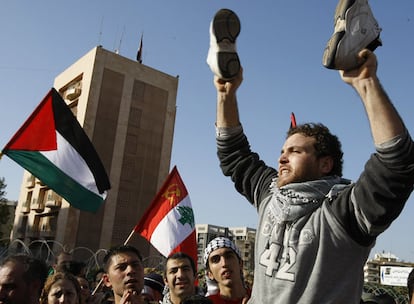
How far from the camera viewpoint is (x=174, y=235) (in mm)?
8102

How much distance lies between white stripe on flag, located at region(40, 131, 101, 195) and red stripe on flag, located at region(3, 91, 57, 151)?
0.10m

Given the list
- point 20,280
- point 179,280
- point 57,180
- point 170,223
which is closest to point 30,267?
point 20,280

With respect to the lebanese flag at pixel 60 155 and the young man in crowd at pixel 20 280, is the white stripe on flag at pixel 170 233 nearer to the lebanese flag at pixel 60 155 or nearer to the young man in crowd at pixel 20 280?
the lebanese flag at pixel 60 155

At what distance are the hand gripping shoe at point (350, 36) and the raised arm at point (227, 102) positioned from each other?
0.84m

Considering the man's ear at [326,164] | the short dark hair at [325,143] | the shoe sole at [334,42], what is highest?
the shoe sole at [334,42]

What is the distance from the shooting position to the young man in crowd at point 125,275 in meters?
3.96

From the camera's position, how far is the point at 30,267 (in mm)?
3449

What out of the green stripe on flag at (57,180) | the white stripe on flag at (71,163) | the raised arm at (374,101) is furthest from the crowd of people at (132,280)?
the white stripe on flag at (71,163)

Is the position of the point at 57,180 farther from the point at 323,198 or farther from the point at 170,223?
the point at 323,198

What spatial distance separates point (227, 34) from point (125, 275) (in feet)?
8.80

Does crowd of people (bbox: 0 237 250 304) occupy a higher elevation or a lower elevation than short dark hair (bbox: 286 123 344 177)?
lower

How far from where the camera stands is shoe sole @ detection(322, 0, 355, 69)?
5.44 ft

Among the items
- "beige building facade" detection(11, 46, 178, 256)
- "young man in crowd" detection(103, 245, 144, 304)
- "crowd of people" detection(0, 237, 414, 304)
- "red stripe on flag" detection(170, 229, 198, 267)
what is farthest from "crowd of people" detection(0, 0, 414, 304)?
"beige building facade" detection(11, 46, 178, 256)

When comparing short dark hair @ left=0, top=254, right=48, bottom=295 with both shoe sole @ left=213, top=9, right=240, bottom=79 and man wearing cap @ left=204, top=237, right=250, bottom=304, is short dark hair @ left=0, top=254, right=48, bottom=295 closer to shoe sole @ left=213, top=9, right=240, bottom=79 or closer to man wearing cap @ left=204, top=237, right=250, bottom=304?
man wearing cap @ left=204, top=237, right=250, bottom=304
